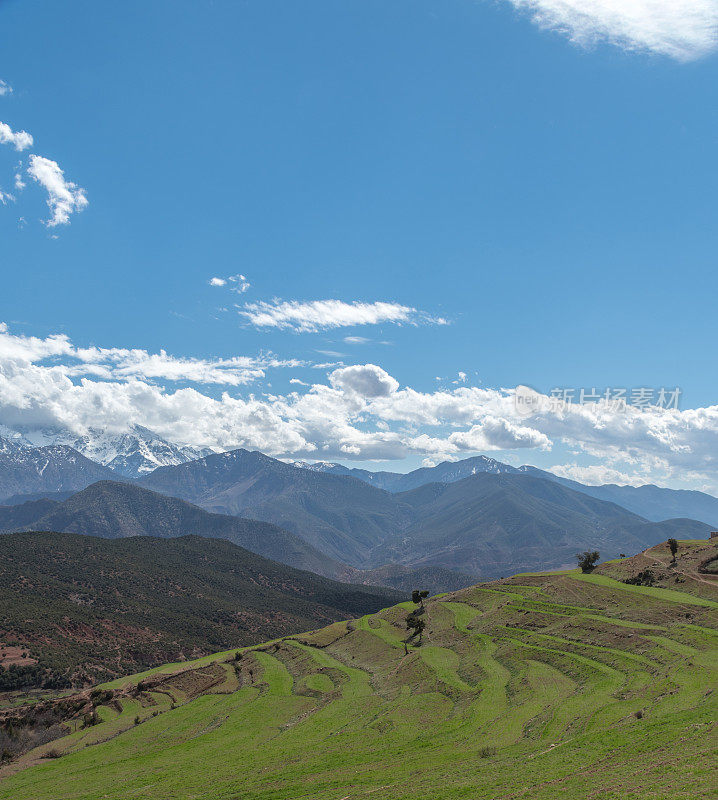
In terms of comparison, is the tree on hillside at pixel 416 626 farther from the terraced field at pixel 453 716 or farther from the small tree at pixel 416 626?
the terraced field at pixel 453 716

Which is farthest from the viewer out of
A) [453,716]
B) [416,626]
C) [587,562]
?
[587,562]

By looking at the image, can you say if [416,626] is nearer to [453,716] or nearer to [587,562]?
[453,716]

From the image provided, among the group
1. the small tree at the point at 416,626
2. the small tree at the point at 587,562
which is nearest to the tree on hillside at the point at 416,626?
the small tree at the point at 416,626

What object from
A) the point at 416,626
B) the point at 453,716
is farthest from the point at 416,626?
the point at 453,716

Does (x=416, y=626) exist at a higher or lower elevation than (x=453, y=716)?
lower

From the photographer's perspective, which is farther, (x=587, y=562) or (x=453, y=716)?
(x=587, y=562)

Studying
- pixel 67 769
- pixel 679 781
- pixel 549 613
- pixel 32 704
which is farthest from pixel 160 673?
pixel 679 781

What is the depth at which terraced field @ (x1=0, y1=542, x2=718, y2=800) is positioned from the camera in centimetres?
3073

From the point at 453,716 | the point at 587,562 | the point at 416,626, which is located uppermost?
the point at 587,562

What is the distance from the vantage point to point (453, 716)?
46562mm

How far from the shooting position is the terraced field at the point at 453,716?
30734 mm

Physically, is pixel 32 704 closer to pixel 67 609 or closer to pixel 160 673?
pixel 160 673

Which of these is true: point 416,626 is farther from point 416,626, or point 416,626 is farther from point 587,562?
point 587,562

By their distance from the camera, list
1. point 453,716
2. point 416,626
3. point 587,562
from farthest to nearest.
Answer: point 587,562 < point 416,626 < point 453,716
